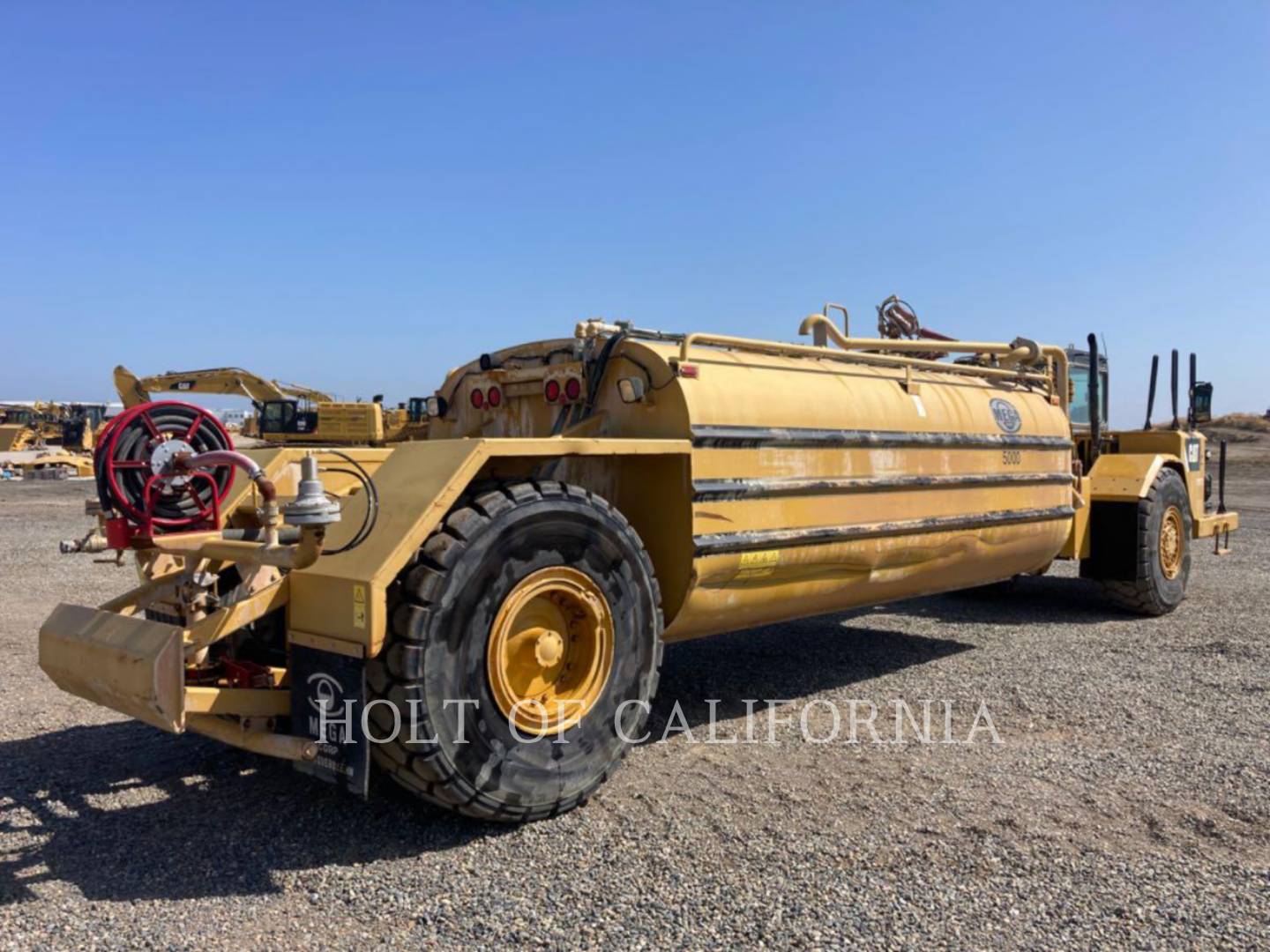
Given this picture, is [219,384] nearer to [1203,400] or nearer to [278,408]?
[278,408]

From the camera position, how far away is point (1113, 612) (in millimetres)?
8828

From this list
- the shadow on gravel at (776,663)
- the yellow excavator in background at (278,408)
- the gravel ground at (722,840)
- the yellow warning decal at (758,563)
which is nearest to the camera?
the gravel ground at (722,840)

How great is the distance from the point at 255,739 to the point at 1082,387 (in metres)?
8.12

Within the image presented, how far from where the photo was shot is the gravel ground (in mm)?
3109

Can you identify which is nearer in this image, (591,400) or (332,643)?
(332,643)

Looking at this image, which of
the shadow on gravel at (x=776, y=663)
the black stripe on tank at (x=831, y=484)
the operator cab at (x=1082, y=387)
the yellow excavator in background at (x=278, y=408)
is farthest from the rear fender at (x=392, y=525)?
the yellow excavator in background at (x=278, y=408)

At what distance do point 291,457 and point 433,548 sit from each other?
1.68 metres

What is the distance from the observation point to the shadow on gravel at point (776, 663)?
586 centimetres

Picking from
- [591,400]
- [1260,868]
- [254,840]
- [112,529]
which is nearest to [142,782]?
[254,840]

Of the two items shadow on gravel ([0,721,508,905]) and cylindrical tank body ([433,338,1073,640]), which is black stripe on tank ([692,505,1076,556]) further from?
shadow on gravel ([0,721,508,905])

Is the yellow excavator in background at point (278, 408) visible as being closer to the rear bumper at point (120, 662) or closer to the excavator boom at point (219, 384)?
the excavator boom at point (219, 384)

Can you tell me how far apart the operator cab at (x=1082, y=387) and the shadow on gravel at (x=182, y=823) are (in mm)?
7335

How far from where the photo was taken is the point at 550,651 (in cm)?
401

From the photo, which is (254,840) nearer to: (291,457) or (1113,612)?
(291,457)
